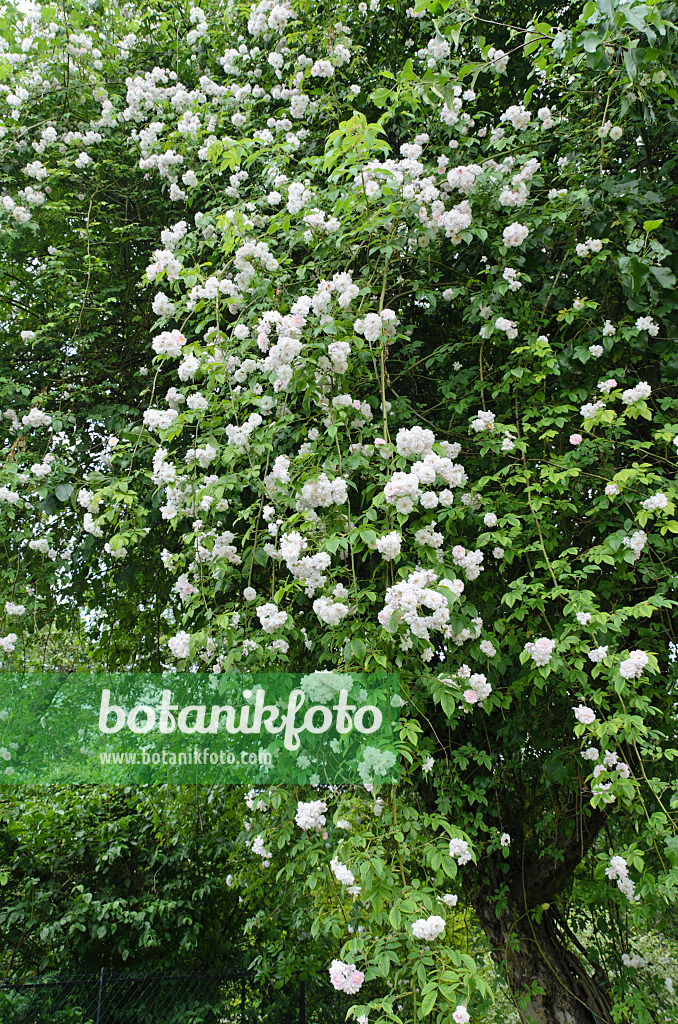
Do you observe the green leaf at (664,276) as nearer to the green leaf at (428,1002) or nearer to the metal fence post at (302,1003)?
the green leaf at (428,1002)

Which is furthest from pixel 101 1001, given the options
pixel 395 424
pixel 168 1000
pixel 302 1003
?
pixel 395 424

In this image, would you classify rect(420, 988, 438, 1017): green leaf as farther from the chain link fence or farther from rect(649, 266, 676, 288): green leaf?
the chain link fence

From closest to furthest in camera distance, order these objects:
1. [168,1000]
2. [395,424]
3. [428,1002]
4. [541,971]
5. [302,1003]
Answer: [428,1002] → [395,424] → [541,971] → [168,1000] → [302,1003]

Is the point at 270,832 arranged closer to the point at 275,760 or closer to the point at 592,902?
the point at 275,760

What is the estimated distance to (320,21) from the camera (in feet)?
10.3

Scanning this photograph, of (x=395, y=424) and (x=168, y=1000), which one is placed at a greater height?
(x=395, y=424)

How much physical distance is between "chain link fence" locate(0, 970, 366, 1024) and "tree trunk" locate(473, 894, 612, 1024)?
5.71ft

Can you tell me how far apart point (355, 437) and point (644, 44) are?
4.85 feet

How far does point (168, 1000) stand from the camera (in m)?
3.91

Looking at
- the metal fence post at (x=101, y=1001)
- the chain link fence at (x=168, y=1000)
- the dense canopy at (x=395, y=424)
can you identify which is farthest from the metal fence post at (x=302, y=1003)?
the metal fence post at (x=101, y=1001)

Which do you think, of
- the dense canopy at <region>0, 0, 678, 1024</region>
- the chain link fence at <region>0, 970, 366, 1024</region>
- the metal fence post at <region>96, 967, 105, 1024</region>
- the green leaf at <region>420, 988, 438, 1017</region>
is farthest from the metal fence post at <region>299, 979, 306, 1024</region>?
the green leaf at <region>420, 988, 438, 1017</region>

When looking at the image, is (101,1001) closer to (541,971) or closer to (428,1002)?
(541,971)

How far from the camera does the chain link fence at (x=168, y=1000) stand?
11.9ft

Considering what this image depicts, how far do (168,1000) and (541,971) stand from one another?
2.21 meters
